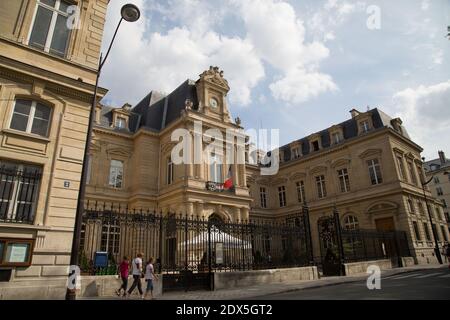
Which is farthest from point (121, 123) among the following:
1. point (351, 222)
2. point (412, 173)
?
point (412, 173)

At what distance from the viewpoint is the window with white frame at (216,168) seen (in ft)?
80.6

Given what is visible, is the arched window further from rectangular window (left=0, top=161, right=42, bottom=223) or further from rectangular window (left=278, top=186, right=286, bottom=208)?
rectangular window (left=0, top=161, right=42, bottom=223)

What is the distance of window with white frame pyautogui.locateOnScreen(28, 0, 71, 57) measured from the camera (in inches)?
433

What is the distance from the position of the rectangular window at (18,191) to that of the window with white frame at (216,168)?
15.7 m

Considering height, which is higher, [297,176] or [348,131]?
[348,131]

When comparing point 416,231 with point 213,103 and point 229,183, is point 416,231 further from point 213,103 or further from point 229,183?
point 213,103

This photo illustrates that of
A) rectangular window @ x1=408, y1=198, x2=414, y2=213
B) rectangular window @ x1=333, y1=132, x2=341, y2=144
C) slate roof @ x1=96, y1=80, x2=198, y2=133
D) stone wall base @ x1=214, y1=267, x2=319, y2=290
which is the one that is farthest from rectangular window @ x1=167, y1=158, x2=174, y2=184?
rectangular window @ x1=408, y1=198, x2=414, y2=213

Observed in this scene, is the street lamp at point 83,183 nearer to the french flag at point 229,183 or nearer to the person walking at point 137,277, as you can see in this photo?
the person walking at point 137,277

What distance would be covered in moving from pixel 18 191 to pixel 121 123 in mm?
17619

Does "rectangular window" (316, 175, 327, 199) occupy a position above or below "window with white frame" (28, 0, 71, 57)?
below

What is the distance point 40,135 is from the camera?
→ 33.2 ft

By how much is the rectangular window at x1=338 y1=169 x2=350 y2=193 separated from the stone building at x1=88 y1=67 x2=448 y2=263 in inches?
3.8

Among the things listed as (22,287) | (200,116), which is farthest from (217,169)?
(22,287)
